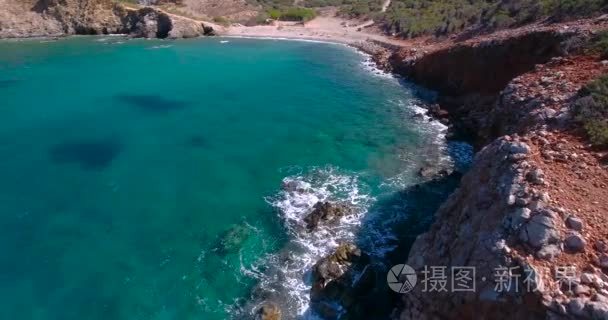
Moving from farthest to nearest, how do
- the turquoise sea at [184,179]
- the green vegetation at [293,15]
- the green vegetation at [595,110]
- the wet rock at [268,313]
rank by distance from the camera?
1. the green vegetation at [293,15]
2. the turquoise sea at [184,179]
3. the wet rock at [268,313]
4. the green vegetation at [595,110]

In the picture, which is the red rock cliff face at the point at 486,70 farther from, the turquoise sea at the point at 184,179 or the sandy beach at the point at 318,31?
the sandy beach at the point at 318,31

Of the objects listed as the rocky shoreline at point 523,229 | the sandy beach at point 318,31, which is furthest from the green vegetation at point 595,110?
the sandy beach at point 318,31

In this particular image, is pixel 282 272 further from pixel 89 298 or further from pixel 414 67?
pixel 414 67

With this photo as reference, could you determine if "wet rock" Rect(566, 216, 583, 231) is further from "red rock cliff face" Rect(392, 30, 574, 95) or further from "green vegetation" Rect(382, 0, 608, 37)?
"green vegetation" Rect(382, 0, 608, 37)

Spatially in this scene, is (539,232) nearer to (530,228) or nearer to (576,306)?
(530,228)

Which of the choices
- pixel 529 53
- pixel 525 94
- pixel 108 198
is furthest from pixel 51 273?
pixel 529 53
